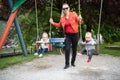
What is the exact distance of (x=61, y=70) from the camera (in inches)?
415

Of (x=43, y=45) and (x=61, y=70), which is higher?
(x=43, y=45)

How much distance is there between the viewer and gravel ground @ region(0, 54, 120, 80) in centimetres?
965

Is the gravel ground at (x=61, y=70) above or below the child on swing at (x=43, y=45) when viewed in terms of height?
below

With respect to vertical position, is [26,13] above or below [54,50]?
above

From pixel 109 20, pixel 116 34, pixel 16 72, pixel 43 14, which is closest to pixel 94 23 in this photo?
pixel 109 20

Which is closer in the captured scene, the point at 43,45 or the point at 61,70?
the point at 61,70

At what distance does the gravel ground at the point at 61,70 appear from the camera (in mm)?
9648

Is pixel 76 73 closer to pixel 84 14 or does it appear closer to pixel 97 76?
pixel 97 76

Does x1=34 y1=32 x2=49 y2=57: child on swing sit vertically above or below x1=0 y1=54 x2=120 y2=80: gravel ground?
above

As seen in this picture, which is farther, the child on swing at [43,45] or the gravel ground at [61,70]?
the child on swing at [43,45]

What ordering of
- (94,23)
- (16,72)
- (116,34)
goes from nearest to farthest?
(16,72), (94,23), (116,34)

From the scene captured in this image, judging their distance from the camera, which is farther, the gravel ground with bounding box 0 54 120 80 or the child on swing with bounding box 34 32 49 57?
the child on swing with bounding box 34 32 49 57

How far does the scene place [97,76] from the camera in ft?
31.8

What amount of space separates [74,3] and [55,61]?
4.73 metres
